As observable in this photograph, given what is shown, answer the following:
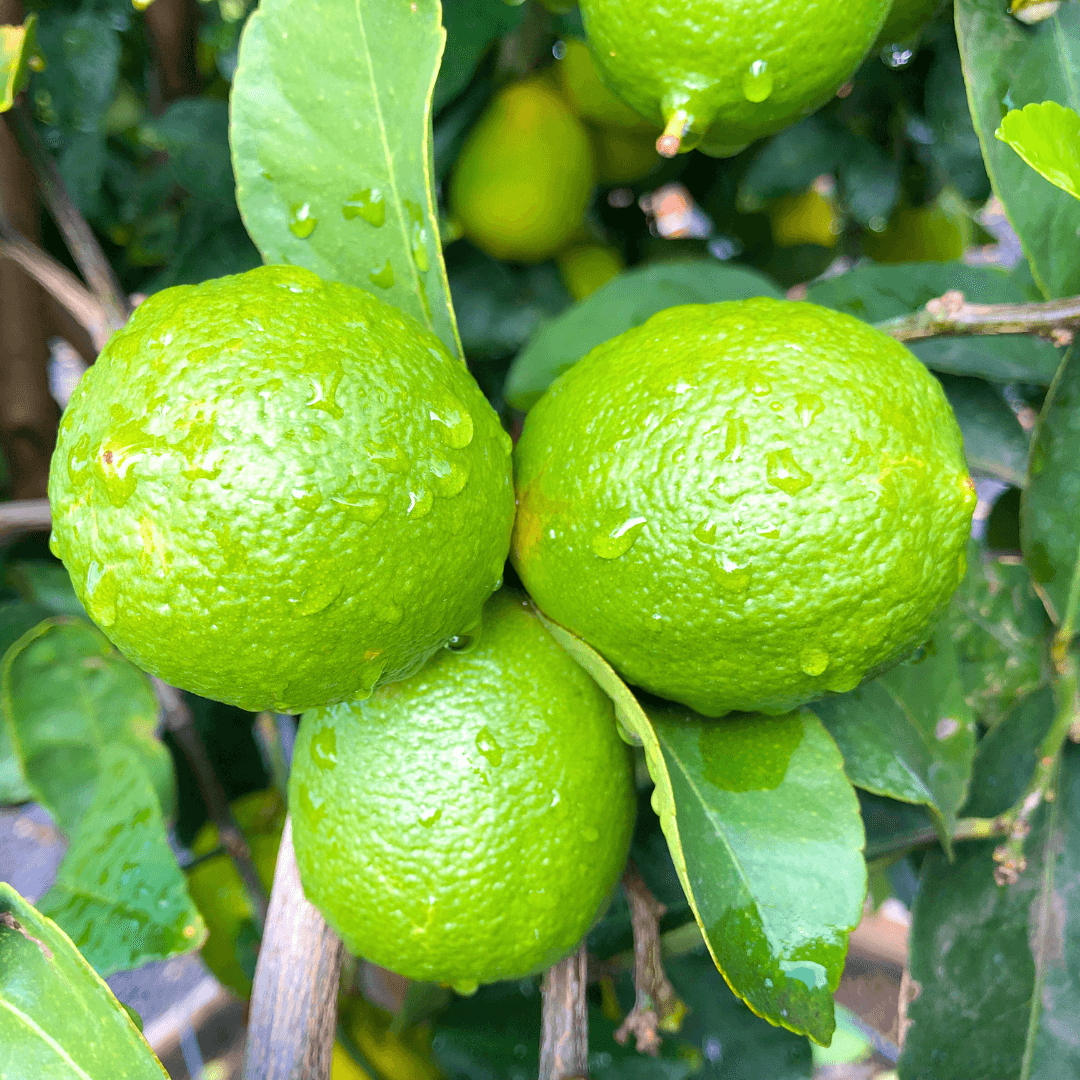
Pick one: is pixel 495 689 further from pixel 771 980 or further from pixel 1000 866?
pixel 1000 866

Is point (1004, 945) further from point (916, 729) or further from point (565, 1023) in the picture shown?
point (565, 1023)

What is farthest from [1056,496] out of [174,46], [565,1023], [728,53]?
[174,46]

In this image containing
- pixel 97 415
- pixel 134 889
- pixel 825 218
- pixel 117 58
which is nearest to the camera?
pixel 97 415

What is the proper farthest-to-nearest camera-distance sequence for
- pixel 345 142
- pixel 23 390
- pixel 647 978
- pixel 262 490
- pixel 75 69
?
1. pixel 23 390
2. pixel 75 69
3. pixel 647 978
4. pixel 345 142
5. pixel 262 490

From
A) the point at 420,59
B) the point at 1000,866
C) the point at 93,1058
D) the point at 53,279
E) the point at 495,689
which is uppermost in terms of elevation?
the point at 420,59

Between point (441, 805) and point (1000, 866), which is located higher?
point (441, 805)

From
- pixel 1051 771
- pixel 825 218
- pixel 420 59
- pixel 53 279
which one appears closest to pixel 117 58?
pixel 53 279
